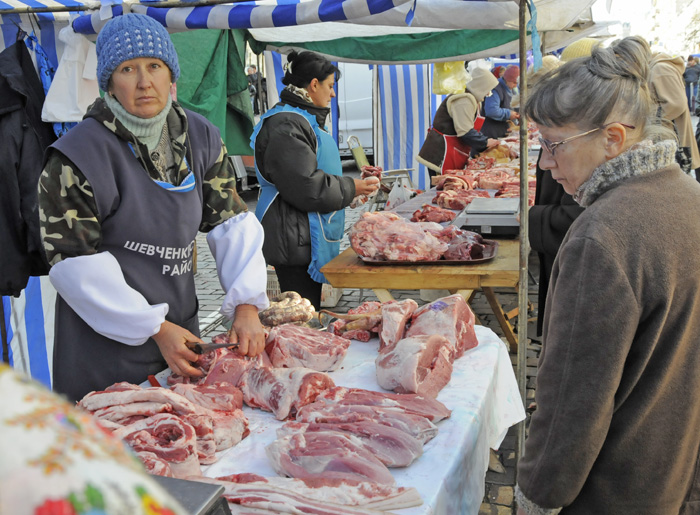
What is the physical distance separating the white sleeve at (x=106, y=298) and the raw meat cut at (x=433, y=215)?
3457 mm

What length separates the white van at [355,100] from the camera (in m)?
16.2

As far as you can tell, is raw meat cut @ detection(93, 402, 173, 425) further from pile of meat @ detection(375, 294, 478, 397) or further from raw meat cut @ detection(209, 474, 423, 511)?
pile of meat @ detection(375, 294, 478, 397)

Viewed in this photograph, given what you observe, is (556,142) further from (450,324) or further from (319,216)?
(319,216)

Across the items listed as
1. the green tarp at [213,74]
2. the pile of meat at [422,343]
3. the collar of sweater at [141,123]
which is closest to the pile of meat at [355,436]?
the pile of meat at [422,343]

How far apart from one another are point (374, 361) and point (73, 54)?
324 centimetres

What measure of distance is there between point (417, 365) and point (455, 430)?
1.08 ft

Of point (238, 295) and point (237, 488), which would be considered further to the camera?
point (238, 295)

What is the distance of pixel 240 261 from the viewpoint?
2613 millimetres

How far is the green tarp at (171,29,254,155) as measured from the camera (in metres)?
5.58

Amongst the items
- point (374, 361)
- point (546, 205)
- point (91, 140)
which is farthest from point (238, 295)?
point (546, 205)

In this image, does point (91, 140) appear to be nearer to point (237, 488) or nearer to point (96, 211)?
point (96, 211)

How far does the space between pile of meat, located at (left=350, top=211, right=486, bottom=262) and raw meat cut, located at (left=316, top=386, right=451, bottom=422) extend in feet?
6.49

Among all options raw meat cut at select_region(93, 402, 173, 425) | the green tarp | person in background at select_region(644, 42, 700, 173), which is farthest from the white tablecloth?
person in background at select_region(644, 42, 700, 173)

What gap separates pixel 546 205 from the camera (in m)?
4.06
